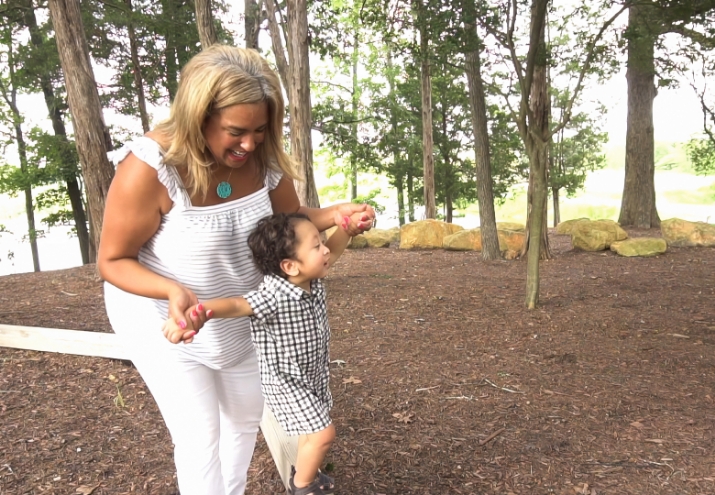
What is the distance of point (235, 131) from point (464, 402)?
8.93ft

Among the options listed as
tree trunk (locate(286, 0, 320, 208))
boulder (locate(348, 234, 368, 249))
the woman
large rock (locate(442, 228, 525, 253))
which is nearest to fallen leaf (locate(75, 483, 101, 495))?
the woman

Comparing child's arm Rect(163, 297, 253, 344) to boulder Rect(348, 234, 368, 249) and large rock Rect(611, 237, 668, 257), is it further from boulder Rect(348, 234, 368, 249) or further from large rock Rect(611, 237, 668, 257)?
boulder Rect(348, 234, 368, 249)

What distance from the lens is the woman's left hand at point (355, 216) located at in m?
2.06

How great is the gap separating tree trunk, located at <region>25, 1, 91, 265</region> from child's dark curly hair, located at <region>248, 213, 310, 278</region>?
12.8 m

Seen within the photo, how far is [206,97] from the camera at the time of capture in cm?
159

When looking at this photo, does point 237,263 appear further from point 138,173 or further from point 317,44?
point 317,44

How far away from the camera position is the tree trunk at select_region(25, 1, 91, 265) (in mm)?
13875

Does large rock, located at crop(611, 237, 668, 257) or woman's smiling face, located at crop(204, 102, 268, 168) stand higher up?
woman's smiling face, located at crop(204, 102, 268, 168)

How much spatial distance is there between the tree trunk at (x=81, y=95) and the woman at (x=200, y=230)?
5.26 metres

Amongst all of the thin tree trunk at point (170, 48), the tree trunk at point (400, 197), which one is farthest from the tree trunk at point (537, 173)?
the tree trunk at point (400, 197)

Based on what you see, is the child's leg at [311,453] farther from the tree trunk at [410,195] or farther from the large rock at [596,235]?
the tree trunk at [410,195]

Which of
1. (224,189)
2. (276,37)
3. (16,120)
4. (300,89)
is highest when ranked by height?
(276,37)

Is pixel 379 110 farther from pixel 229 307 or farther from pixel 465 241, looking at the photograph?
pixel 229 307

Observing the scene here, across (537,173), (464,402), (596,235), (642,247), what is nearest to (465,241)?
(596,235)
